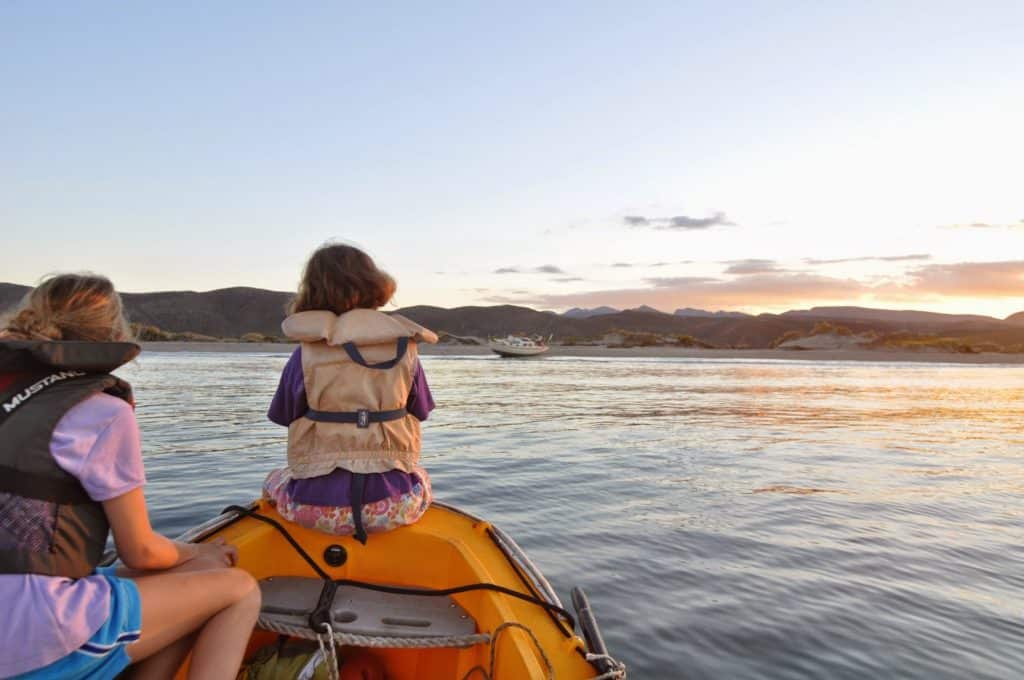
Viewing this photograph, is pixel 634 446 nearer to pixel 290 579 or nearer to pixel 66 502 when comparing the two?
pixel 290 579

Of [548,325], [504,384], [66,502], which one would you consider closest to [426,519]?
[66,502]

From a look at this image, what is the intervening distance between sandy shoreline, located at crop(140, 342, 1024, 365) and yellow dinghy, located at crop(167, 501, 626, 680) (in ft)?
147

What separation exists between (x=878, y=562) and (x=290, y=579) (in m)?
4.99

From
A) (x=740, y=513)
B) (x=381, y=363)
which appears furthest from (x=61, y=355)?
(x=740, y=513)

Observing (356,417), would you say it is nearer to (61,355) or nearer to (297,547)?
(297,547)

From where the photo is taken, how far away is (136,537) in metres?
2.34

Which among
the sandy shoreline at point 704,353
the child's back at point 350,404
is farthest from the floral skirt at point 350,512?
the sandy shoreline at point 704,353

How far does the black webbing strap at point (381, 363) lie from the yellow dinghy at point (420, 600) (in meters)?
0.87

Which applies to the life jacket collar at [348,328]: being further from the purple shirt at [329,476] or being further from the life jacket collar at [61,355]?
the life jacket collar at [61,355]

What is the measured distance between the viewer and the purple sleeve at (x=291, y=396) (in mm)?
3479

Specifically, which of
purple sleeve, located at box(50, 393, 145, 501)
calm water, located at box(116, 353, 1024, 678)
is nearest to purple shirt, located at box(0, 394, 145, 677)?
purple sleeve, located at box(50, 393, 145, 501)

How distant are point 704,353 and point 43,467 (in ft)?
188

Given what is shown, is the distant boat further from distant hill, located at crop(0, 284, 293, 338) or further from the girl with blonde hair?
distant hill, located at crop(0, 284, 293, 338)

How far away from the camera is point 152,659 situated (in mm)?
2439
